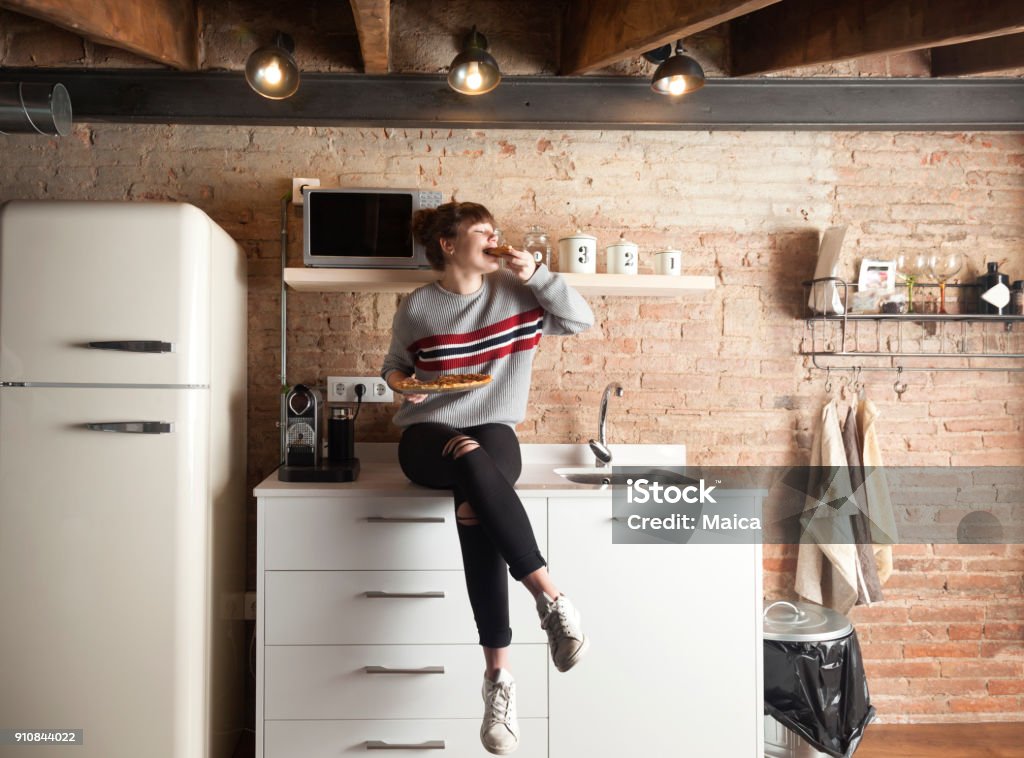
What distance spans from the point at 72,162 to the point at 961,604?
12.5 ft

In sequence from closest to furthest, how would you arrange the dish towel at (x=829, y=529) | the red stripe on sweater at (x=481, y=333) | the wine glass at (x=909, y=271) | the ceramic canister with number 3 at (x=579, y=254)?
the red stripe on sweater at (x=481, y=333), the ceramic canister with number 3 at (x=579, y=254), the dish towel at (x=829, y=529), the wine glass at (x=909, y=271)

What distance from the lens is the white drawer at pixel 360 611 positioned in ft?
6.51

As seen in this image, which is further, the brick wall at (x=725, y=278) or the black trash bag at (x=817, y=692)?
the brick wall at (x=725, y=278)

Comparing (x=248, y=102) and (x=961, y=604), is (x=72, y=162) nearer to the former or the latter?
(x=248, y=102)

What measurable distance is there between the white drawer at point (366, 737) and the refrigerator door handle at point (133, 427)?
92 centimetres

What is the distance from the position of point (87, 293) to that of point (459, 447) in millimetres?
1140

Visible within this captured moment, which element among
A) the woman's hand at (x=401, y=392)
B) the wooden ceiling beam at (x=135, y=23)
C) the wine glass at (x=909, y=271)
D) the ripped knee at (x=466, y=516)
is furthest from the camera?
the wine glass at (x=909, y=271)

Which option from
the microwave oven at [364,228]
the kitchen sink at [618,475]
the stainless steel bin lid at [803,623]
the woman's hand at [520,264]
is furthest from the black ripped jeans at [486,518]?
the stainless steel bin lid at [803,623]

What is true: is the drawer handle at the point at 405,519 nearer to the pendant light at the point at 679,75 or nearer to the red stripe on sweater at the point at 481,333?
the red stripe on sweater at the point at 481,333

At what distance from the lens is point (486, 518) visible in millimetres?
1761

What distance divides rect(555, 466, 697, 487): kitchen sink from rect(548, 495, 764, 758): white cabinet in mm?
199

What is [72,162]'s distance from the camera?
2.49 meters

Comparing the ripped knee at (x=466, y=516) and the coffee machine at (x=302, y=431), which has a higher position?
the coffee machine at (x=302, y=431)

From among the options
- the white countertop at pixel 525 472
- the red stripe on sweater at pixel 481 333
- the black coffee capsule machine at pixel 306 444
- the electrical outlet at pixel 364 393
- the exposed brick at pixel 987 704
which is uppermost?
the red stripe on sweater at pixel 481 333
